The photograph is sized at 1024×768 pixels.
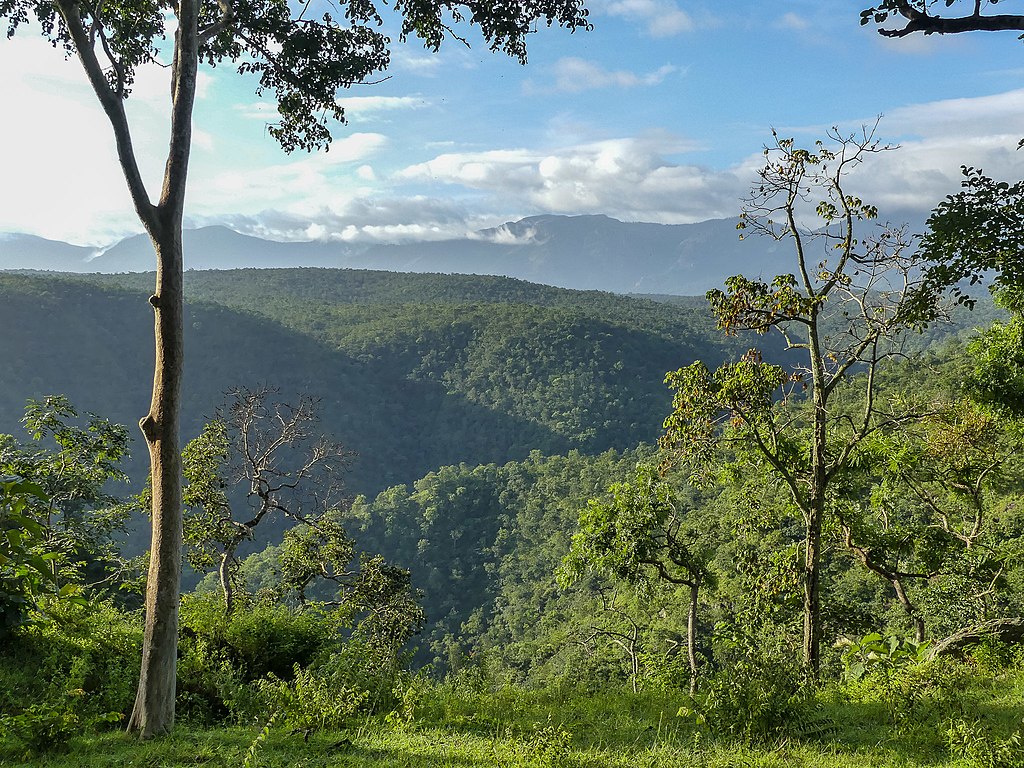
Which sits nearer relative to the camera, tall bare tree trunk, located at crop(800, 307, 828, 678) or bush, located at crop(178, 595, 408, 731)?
bush, located at crop(178, 595, 408, 731)

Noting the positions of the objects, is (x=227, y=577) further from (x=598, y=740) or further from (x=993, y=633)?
(x=993, y=633)

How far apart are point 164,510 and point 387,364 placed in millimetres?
102092

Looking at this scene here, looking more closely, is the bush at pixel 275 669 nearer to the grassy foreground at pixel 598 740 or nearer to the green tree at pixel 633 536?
the grassy foreground at pixel 598 740

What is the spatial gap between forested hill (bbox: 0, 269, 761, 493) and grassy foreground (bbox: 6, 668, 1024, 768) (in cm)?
7451

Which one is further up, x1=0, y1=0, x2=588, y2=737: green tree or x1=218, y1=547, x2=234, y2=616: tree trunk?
x1=0, y1=0, x2=588, y2=737: green tree

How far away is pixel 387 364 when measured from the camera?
106 meters

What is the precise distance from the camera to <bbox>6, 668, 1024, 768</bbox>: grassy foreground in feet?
13.0

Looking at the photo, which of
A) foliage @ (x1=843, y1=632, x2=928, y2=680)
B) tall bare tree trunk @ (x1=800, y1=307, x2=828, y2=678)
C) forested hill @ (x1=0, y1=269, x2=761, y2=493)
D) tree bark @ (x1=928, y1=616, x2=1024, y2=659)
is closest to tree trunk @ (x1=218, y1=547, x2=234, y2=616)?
tall bare tree trunk @ (x1=800, y1=307, x2=828, y2=678)

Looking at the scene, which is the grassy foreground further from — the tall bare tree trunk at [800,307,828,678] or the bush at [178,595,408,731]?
the tall bare tree trunk at [800,307,828,678]

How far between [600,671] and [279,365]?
80.9m

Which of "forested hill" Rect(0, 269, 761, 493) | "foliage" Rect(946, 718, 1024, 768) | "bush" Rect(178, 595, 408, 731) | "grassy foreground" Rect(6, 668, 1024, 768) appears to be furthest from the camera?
"forested hill" Rect(0, 269, 761, 493)

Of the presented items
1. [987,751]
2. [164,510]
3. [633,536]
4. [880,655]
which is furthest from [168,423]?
[880,655]

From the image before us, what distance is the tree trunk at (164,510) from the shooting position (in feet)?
16.3

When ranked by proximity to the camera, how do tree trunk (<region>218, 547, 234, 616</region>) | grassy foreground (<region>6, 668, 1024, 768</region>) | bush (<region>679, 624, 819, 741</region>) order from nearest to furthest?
grassy foreground (<region>6, 668, 1024, 768</region>) → bush (<region>679, 624, 819, 741</region>) → tree trunk (<region>218, 547, 234, 616</region>)
